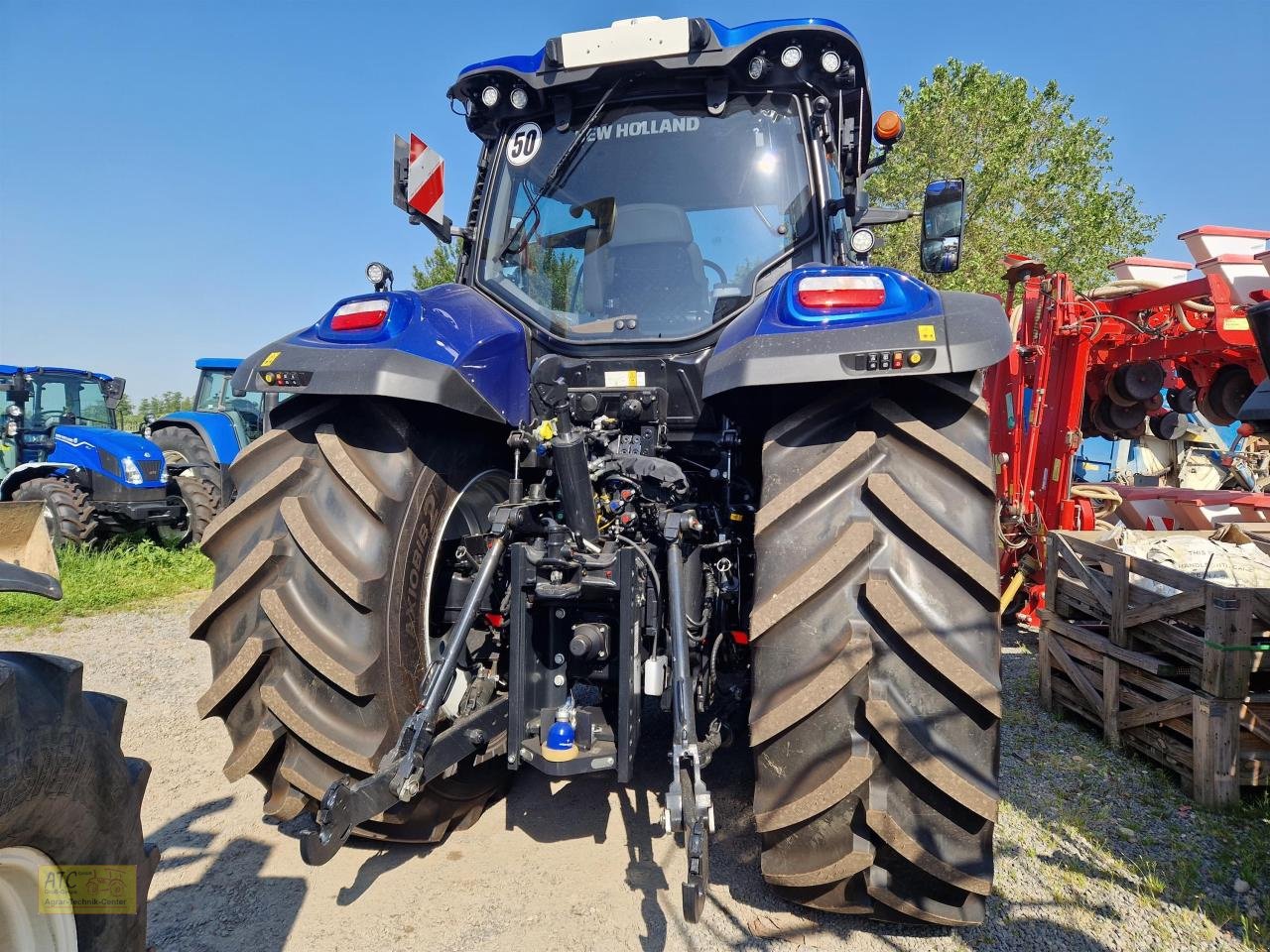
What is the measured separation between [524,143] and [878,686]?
7.71 feet

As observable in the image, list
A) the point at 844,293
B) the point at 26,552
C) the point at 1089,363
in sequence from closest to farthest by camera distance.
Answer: the point at 844,293 < the point at 26,552 < the point at 1089,363

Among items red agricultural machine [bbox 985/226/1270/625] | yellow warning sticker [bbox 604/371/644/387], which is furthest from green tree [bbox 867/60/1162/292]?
yellow warning sticker [bbox 604/371/644/387]

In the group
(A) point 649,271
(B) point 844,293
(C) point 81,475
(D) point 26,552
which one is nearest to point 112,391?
(C) point 81,475

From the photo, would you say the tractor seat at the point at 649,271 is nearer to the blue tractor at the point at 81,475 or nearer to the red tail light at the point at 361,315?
the red tail light at the point at 361,315

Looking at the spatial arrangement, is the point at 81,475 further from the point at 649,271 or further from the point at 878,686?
the point at 878,686

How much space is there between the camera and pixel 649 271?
2762mm

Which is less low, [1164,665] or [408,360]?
[408,360]

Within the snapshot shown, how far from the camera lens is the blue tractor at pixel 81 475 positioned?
7.53m

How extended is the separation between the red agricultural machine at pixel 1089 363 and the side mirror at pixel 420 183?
150 inches

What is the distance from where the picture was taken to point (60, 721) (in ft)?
4.28

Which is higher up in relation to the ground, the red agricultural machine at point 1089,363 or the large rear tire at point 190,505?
the red agricultural machine at point 1089,363

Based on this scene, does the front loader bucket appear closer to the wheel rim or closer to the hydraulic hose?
the wheel rim

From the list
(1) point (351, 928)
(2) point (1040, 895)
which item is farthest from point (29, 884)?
(2) point (1040, 895)

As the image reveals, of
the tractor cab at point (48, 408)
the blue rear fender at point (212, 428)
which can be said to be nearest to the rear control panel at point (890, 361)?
the tractor cab at point (48, 408)
